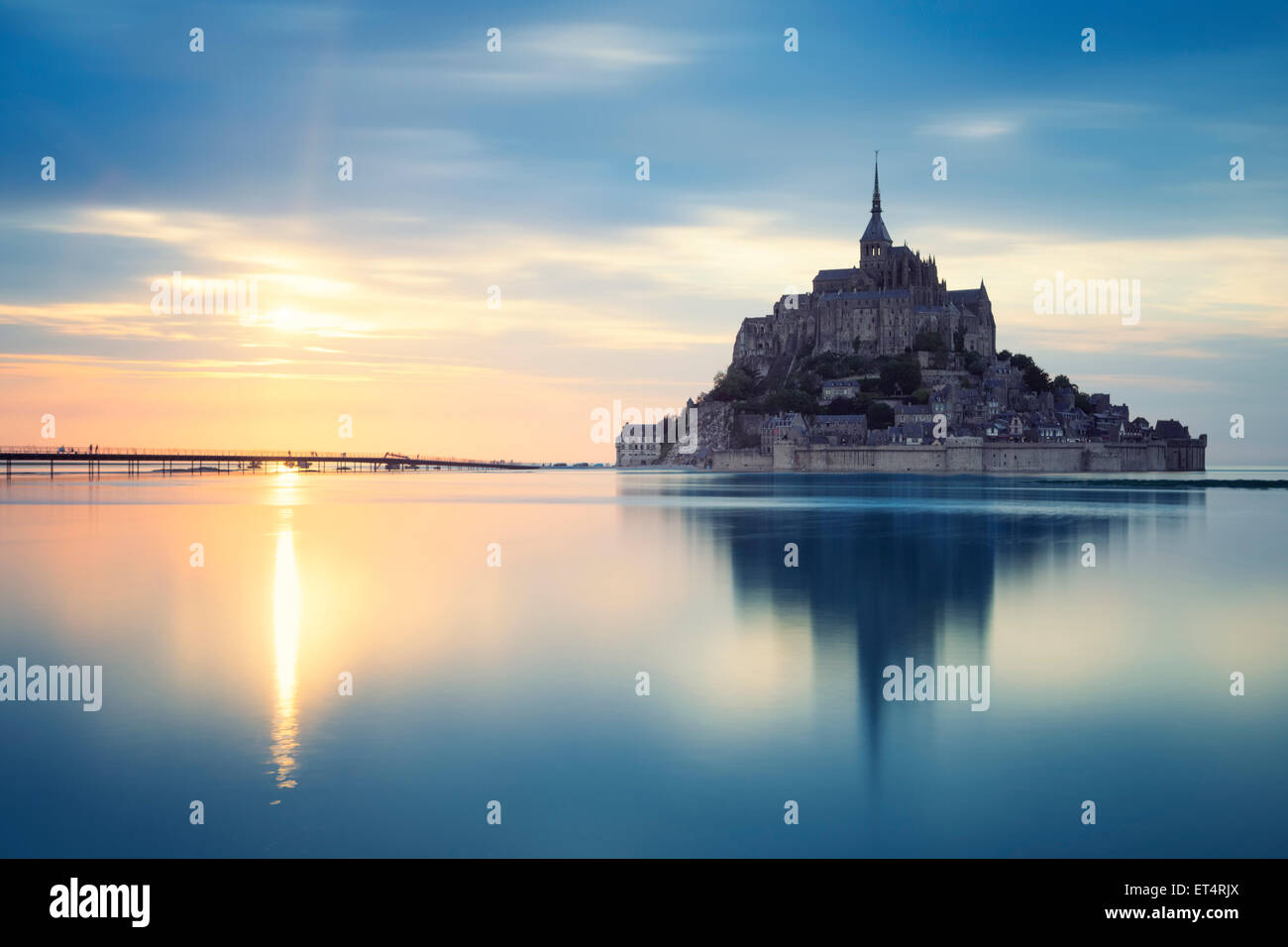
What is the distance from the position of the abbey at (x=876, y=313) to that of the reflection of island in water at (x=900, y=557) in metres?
61.9

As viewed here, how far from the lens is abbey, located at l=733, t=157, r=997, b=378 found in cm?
11412

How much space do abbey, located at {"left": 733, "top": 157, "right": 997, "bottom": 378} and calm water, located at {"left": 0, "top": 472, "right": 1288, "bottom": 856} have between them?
303ft

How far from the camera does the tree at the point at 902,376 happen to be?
108688 millimetres

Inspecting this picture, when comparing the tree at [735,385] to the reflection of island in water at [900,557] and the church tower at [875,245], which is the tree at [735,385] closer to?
the church tower at [875,245]

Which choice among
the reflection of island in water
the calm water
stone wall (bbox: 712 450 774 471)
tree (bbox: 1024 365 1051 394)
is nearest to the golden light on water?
the calm water

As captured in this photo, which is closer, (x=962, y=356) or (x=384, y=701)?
(x=384, y=701)

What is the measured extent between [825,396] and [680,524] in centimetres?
7957

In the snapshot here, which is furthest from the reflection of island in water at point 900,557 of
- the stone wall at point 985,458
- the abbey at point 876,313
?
the abbey at point 876,313

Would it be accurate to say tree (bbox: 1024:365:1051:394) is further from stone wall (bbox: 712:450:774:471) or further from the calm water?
the calm water

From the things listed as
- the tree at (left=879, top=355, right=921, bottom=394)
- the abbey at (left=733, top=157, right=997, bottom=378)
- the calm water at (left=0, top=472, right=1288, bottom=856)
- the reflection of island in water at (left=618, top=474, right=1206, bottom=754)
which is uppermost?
the abbey at (left=733, top=157, right=997, bottom=378)

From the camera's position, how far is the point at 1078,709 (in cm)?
1031

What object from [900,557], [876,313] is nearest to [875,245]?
[876,313]
